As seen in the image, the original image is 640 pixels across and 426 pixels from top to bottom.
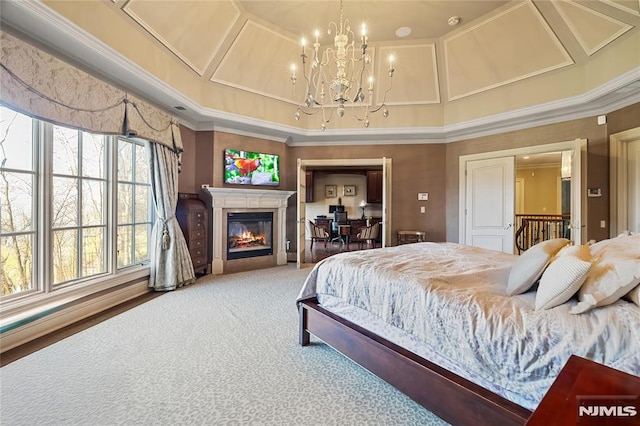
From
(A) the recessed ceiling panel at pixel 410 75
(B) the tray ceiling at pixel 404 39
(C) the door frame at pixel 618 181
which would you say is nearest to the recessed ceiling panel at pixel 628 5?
(B) the tray ceiling at pixel 404 39

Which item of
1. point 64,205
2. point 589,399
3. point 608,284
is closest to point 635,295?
point 608,284

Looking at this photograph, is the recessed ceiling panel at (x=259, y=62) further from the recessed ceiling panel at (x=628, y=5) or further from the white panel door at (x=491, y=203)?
the recessed ceiling panel at (x=628, y=5)

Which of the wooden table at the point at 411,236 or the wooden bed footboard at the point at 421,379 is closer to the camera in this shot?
the wooden bed footboard at the point at 421,379

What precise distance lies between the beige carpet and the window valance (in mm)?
1988

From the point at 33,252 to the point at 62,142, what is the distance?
1115 millimetres

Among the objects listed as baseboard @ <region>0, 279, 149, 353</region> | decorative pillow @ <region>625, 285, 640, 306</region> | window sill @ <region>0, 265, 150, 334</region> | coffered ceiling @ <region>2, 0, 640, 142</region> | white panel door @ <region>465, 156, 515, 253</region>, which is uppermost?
coffered ceiling @ <region>2, 0, 640, 142</region>

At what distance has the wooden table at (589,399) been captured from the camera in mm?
728

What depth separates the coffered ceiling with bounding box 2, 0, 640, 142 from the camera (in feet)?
10.0

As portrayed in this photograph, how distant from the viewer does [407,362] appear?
1636 millimetres

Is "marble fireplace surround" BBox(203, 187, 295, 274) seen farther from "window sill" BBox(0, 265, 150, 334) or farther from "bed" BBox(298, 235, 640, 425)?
"bed" BBox(298, 235, 640, 425)

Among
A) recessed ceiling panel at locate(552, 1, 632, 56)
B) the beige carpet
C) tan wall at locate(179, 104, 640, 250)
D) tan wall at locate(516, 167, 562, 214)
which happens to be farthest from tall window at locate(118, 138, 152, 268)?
tan wall at locate(516, 167, 562, 214)

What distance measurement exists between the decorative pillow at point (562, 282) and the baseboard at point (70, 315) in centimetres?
375

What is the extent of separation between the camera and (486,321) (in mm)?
1370

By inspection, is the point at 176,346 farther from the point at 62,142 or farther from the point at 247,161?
the point at 247,161
